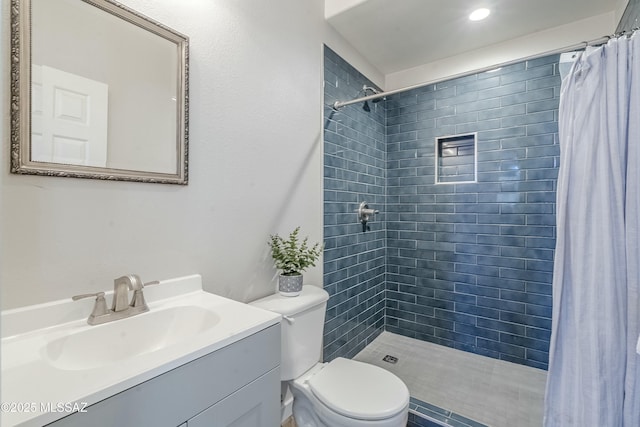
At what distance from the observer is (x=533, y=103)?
2.23 meters

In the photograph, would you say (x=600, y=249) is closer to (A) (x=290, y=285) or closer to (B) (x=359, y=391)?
(B) (x=359, y=391)

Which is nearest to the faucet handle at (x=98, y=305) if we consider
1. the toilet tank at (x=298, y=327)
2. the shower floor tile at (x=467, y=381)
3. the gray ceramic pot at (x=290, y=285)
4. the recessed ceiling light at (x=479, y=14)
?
the toilet tank at (x=298, y=327)

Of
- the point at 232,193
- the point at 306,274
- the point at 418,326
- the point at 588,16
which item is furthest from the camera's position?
the point at 418,326

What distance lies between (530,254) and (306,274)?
1697mm

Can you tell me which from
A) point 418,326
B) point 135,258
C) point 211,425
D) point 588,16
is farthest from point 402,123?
point 211,425

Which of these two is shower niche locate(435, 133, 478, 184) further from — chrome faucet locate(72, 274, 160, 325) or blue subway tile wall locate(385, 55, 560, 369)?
chrome faucet locate(72, 274, 160, 325)

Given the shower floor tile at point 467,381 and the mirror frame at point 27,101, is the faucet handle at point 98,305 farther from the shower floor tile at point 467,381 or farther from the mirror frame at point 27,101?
the shower floor tile at point 467,381

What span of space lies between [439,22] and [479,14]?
0.25m

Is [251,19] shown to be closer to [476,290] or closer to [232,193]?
[232,193]

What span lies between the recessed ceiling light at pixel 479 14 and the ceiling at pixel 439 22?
0.11 feet

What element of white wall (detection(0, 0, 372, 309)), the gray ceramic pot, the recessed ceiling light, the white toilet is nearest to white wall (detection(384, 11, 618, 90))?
the recessed ceiling light

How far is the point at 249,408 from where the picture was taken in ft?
3.04

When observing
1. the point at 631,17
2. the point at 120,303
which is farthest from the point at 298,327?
the point at 631,17

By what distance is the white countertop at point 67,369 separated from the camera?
1.94ft
